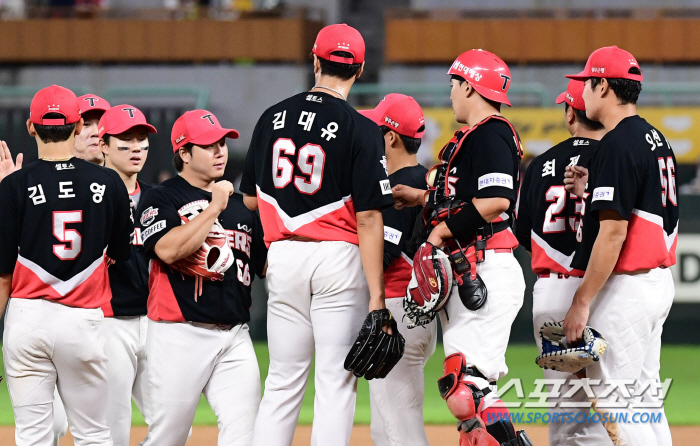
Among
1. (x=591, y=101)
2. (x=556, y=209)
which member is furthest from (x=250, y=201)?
(x=591, y=101)

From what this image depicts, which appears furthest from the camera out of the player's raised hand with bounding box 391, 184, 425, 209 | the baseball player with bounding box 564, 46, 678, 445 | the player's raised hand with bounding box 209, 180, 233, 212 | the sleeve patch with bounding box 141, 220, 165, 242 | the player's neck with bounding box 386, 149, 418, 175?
the player's neck with bounding box 386, 149, 418, 175

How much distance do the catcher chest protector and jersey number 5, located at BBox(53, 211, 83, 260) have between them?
195 centimetres

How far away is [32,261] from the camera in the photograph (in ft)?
13.9

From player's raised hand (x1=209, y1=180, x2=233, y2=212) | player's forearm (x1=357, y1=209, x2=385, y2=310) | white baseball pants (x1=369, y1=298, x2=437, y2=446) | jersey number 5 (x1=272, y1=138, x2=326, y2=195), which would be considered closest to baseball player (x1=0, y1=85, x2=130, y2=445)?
player's raised hand (x1=209, y1=180, x2=233, y2=212)

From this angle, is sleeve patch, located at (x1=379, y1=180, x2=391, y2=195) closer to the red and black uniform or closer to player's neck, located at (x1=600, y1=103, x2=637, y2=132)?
the red and black uniform

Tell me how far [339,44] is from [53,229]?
1.70 meters

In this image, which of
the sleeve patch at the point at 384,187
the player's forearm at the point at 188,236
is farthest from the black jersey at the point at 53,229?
the sleeve patch at the point at 384,187

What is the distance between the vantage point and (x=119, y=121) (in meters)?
5.18

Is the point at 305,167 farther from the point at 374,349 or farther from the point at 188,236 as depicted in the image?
the point at 374,349

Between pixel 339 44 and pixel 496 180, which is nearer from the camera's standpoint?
pixel 496 180

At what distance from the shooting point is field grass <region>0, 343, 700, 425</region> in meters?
6.83

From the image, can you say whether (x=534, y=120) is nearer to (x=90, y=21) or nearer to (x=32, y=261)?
(x=90, y=21)

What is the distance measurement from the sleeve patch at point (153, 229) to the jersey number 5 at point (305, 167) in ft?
2.26

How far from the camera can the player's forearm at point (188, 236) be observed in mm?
4309
